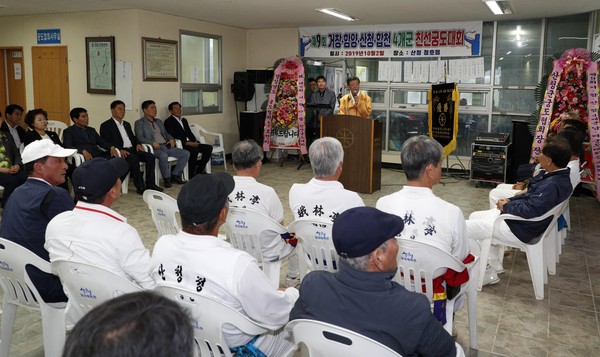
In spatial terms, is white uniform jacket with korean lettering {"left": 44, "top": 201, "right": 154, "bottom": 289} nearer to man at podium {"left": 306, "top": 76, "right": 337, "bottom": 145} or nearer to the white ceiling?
the white ceiling

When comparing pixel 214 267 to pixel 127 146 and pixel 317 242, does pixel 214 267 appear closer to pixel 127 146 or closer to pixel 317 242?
pixel 317 242

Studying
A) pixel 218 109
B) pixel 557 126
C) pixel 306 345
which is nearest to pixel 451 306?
pixel 306 345

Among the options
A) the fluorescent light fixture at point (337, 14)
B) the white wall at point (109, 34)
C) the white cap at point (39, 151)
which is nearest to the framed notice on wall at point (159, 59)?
the white wall at point (109, 34)

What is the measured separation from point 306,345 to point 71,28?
7.99 m

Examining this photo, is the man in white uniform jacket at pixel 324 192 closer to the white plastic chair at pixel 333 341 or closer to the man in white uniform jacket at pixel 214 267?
the man in white uniform jacket at pixel 214 267

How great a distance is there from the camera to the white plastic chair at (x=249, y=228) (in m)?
2.91

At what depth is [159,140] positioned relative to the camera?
7438mm

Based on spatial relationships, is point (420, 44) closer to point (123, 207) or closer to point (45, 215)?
point (123, 207)

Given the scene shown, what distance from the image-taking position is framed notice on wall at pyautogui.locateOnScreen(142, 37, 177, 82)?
769cm

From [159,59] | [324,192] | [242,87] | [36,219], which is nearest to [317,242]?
[324,192]

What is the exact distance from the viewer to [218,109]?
9453mm

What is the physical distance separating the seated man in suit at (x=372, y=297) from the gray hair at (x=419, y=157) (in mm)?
949

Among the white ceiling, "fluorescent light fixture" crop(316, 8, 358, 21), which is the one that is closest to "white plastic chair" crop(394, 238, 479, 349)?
the white ceiling

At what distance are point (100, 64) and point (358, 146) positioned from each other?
13.8ft
